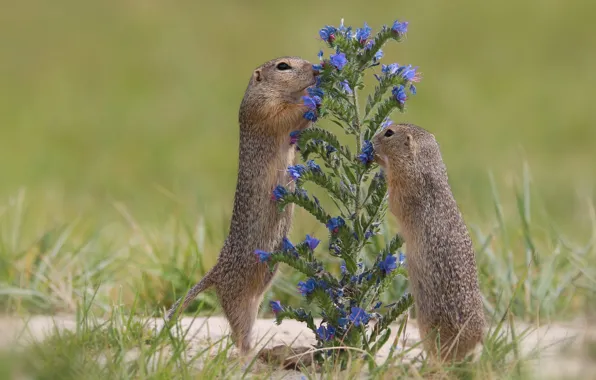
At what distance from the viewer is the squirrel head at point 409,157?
632cm

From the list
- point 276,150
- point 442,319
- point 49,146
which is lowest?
point 49,146

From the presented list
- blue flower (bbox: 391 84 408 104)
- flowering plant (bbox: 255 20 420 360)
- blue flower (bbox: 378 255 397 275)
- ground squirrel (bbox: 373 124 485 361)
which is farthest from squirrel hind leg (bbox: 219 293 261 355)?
blue flower (bbox: 391 84 408 104)

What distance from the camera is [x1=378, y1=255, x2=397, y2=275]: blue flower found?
600cm

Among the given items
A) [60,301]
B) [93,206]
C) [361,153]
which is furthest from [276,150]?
[93,206]

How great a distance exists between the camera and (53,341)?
5.98m

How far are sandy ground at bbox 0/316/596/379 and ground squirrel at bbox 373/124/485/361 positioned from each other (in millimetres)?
263

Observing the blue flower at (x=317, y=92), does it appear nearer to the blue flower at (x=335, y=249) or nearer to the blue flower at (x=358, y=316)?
the blue flower at (x=335, y=249)

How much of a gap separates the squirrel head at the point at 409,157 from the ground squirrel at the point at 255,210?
66cm

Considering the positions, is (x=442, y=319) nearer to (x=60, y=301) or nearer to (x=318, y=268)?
(x=318, y=268)

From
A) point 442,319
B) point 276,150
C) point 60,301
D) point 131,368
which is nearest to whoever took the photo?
point 131,368

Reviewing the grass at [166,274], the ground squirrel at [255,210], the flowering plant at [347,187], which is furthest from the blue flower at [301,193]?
the grass at [166,274]

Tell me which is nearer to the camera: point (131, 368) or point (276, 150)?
point (131, 368)

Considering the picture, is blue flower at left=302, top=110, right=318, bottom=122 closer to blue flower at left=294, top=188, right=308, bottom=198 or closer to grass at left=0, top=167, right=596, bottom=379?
blue flower at left=294, top=188, right=308, bottom=198

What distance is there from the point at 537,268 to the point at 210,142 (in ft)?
25.6
